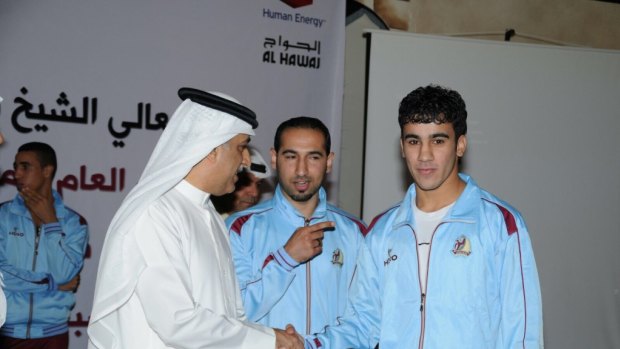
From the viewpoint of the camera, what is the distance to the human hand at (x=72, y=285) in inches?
174

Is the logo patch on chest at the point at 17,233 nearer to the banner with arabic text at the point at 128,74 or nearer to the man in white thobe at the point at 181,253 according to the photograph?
the banner with arabic text at the point at 128,74

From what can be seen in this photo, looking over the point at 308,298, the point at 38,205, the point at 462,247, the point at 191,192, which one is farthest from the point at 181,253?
the point at 38,205

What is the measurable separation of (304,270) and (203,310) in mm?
780

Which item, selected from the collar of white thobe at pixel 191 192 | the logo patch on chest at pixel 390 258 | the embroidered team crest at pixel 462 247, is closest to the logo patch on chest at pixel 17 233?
the collar of white thobe at pixel 191 192

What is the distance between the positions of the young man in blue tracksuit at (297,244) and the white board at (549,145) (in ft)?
6.41

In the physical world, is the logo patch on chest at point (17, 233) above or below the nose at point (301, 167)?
below

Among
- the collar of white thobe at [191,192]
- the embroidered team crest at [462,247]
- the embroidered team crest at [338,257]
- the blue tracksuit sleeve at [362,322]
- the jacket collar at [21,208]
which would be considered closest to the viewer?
the embroidered team crest at [462,247]

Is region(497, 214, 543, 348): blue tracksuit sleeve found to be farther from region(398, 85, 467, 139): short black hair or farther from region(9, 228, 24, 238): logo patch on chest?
region(9, 228, 24, 238): logo patch on chest

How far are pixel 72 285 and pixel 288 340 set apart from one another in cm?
237

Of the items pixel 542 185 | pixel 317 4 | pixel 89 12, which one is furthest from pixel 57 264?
pixel 542 185

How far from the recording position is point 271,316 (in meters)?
3.04

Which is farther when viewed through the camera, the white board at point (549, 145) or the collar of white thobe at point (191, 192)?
the white board at point (549, 145)

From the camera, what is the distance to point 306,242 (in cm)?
294

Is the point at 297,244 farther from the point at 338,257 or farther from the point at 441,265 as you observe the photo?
the point at 441,265
